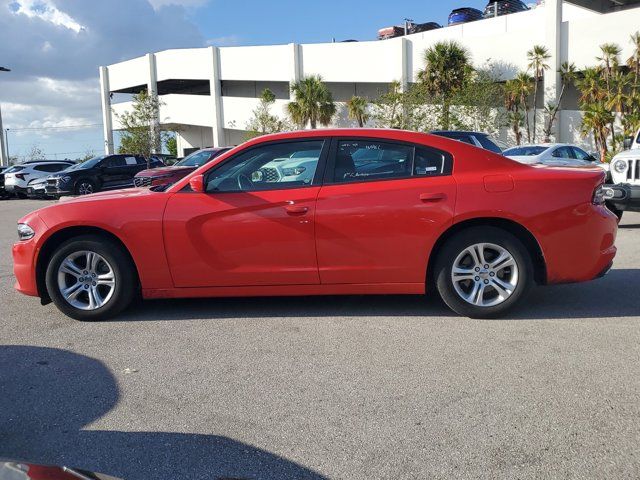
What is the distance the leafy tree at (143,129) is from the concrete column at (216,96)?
7330 millimetres

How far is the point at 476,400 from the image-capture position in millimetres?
3766

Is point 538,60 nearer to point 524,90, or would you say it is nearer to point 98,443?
point 524,90

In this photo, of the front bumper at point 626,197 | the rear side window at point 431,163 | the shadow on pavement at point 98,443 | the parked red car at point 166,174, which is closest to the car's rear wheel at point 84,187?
the parked red car at point 166,174

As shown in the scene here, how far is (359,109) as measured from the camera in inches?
1469

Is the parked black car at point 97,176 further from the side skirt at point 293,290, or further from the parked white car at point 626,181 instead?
the side skirt at point 293,290

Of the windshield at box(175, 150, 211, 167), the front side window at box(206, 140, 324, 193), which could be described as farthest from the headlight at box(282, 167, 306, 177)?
the windshield at box(175, 150, 211, 167)

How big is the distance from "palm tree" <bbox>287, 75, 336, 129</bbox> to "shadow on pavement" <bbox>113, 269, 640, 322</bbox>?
1323 inches

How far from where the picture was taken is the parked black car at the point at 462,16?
4034cm

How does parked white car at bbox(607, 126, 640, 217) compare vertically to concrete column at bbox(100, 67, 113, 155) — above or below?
below

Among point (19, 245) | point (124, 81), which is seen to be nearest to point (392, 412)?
point (19, 245)

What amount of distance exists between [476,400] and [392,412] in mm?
536

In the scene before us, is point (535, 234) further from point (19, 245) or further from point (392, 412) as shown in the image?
point (19, 245)

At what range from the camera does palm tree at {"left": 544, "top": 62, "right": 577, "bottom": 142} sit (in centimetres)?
3150

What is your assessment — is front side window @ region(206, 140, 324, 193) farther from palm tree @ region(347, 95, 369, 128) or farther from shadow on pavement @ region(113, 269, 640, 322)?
palm tree @ region(347, 95, 369, 128)
